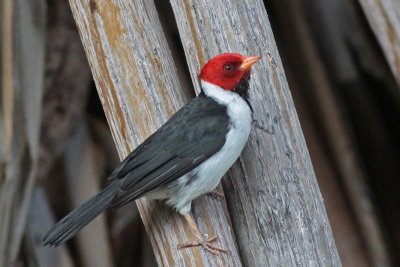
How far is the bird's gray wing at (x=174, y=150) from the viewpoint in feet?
8.83

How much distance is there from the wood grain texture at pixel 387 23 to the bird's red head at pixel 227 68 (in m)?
0.49

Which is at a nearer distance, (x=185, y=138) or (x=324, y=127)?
(x=185, y=138)

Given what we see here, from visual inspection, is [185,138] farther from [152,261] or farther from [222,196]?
[152,261]

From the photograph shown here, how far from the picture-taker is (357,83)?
3920 mm

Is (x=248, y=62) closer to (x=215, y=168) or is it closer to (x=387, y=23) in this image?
(x=215, y=168)

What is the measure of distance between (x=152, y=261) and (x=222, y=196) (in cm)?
138

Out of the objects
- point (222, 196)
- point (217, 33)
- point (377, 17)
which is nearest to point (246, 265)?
point (222, 196)

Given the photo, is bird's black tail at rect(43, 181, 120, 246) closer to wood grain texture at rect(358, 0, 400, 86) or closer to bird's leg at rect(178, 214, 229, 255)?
bird's leg at rect(178, 214, 229, 255)

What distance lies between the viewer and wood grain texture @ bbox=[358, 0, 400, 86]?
2979mm

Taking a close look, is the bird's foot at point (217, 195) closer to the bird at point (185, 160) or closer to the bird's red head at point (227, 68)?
the bird at point (185, 160)

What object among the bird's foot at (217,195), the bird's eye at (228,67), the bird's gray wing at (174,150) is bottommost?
the bird's foot at (217,195)

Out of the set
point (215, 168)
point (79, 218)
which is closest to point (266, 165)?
point (215, 168)

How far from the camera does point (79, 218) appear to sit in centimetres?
272

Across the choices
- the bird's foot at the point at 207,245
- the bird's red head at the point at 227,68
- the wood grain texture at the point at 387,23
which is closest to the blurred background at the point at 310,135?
the wood grain texture at the point at 387,23
